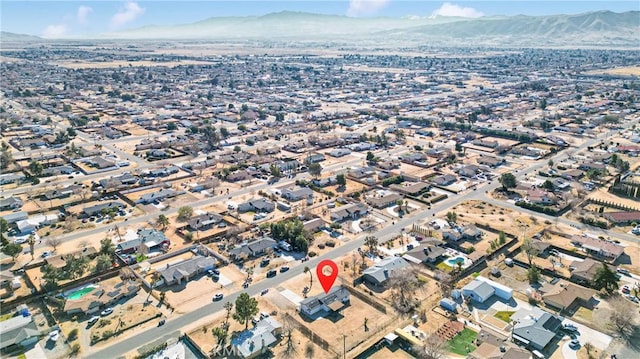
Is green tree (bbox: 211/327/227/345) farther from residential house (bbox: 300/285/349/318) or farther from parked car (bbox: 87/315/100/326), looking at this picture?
parked car (bbox: 87/315/100/326)

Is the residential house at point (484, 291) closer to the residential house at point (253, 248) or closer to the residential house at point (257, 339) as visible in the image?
the residential house at point (257, 339)

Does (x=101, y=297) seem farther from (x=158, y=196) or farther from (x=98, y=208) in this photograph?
(x=158, y=196)

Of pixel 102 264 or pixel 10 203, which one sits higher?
pixel 10 203

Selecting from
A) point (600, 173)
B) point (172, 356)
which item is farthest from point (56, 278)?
point (600, 173)

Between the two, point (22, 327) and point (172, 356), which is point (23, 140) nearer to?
point (22, 327)

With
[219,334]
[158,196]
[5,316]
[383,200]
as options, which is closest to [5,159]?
[158,196]

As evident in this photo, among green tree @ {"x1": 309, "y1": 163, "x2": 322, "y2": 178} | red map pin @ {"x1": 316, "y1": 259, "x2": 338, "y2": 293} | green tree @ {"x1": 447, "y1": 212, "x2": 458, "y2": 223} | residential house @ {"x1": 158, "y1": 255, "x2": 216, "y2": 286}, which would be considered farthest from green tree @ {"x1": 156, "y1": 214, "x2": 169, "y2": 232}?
green tree @ {"x1": 447, "y1": 212, "x2": 458, "y2": 223}
